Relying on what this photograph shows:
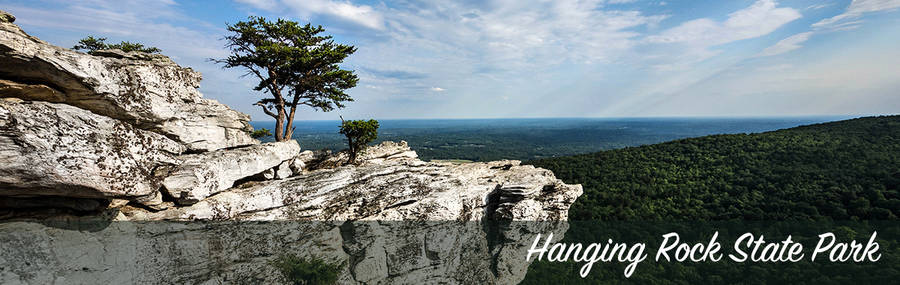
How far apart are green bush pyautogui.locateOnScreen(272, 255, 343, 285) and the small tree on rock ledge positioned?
19.3 ft

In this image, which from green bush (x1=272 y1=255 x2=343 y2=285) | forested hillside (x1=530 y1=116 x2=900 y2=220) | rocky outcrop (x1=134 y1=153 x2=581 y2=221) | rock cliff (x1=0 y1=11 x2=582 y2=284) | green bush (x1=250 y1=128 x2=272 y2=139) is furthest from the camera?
forested hillside (x1=530 y1=116 x2=900 y2=220)

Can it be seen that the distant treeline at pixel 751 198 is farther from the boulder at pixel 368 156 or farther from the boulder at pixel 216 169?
the boulder at pixel 216 169

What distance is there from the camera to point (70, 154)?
27.1 feet

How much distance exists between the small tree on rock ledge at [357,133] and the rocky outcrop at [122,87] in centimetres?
503

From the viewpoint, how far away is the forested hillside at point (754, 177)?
37.9m

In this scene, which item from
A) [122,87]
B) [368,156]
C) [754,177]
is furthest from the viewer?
[754,177]

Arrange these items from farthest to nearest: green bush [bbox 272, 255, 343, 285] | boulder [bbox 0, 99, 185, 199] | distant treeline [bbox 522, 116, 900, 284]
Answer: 1. distant treeline [bbox 522, 116, 900, 284]
2. green bush [bbox 272, 255, 343, 285]
3. boulder [bbox 0, 99, 185, 199]

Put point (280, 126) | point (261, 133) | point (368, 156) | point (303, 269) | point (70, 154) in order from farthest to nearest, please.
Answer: point (368, 156) < point (261, 133) < point (280, 126) < point (303, 269) < point (70, 154)

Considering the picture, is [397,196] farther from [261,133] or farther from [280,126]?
[261,133]

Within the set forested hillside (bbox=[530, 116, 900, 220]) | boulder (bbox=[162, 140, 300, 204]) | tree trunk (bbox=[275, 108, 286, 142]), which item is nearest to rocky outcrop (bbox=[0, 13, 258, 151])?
boulder (bbox=[162, 140, 300, 204])

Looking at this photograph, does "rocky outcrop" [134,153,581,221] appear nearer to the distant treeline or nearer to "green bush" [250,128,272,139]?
"green bush" [250,128,272,139]

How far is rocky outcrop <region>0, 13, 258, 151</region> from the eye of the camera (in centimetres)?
838

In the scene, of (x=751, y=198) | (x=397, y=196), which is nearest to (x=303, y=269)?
(x=397, y=196)

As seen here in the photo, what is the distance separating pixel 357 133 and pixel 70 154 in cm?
1046
